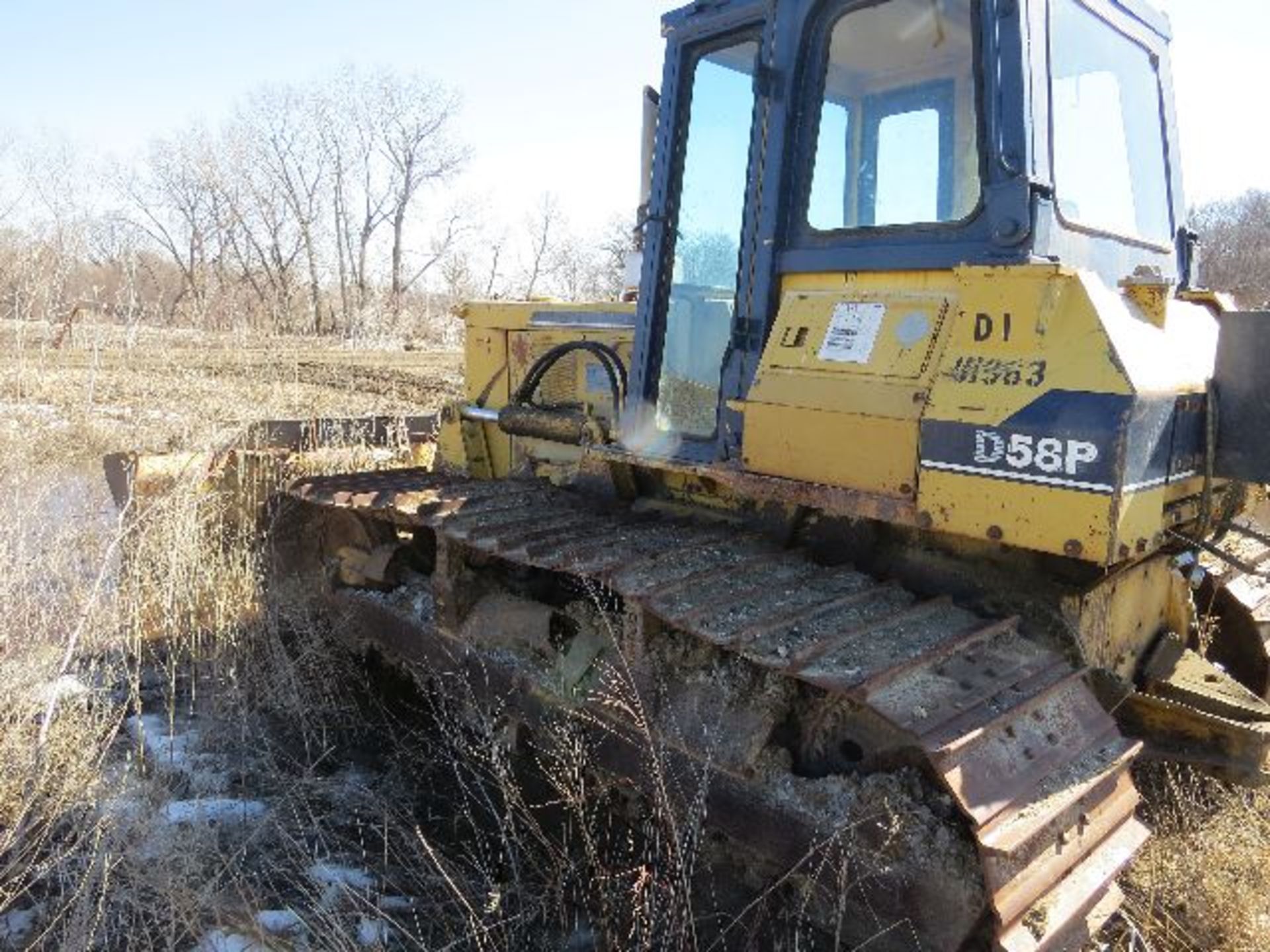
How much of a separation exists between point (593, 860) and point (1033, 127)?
240 centimetres

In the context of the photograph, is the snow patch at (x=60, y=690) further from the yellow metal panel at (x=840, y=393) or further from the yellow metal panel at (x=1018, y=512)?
the yellow metal panel at (x=1018, y=512)

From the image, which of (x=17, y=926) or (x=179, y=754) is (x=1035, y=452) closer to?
(x=17, y=926)

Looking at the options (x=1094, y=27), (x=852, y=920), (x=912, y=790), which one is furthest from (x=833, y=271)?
(x=852, y=920)

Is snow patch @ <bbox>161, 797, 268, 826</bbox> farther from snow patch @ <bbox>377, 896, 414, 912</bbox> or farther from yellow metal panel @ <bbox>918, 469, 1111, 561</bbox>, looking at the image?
yellow metal panel @ <bbox>918, 469, 1111, 561</bbox>

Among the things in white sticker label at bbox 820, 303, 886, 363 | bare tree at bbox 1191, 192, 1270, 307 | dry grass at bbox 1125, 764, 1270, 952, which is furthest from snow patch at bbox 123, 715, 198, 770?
bare tree at bbox 1191, 192, 1270, 307

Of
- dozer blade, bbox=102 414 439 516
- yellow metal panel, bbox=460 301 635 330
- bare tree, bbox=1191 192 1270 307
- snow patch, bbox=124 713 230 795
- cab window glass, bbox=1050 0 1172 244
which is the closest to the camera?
cab window glass, bbox=1050 0 1172 244

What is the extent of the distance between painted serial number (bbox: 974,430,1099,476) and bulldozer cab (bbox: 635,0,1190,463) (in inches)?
20.9

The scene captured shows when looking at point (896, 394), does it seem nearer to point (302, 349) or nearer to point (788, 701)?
point (788, 701)

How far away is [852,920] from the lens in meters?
2.61

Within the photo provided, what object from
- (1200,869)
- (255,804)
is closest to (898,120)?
(1200,869)

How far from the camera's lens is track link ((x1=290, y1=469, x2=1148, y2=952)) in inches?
93.0

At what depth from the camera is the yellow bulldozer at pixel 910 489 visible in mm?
2545

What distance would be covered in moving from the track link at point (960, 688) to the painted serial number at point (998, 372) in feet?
2.19

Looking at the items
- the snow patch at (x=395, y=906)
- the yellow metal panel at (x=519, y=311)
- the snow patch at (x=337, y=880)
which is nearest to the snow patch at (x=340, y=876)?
the snow patch at (x=337, y=880)
